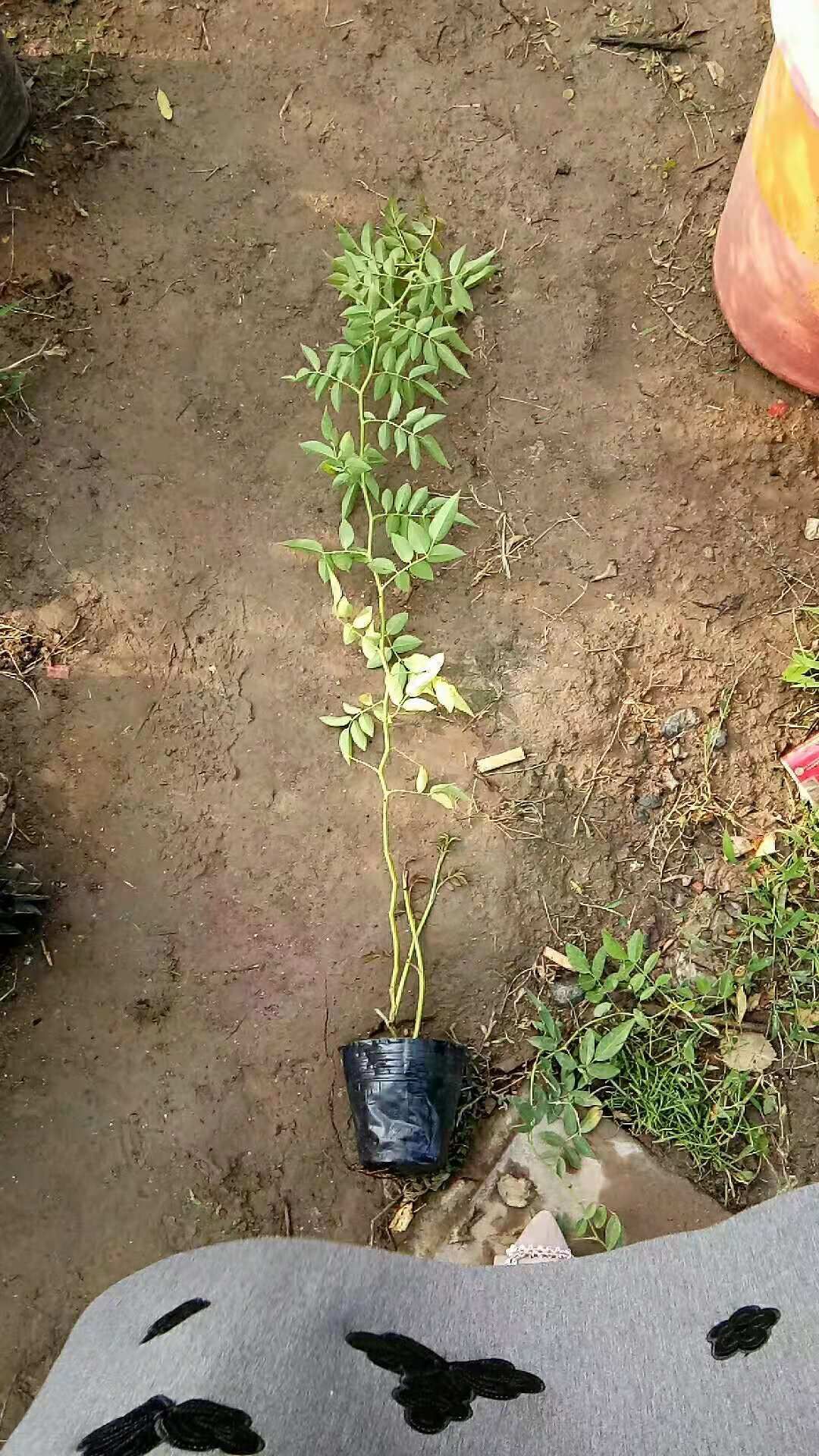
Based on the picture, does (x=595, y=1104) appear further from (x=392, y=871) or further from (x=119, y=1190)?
(x=119, y=1190)

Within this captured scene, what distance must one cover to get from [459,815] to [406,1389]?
1113mm

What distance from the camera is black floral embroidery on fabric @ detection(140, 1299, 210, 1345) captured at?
111cm

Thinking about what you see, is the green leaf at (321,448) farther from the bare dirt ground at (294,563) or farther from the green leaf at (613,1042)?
the green leaf at (613,1042)

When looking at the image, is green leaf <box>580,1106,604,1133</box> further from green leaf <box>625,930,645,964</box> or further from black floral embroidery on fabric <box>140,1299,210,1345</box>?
black floral embroidery on fabric <box>140,1299,210,1345</box>

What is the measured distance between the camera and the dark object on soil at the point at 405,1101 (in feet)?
5.85

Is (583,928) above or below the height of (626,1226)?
above

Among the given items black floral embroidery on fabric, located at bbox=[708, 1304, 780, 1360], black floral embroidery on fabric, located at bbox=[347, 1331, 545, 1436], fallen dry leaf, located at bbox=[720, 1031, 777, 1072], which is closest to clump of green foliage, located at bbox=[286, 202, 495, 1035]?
fallen dry leaf, located at bbox=[720, 1031, 777, 1072]

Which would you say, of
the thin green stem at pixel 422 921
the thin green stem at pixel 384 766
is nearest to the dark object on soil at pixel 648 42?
the thin green stem at pixel 384 766

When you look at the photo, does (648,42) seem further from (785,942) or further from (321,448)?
(785,942)

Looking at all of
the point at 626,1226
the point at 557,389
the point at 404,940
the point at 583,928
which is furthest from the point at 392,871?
the point at 557,389

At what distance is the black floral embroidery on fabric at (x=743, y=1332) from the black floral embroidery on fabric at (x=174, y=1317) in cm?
61

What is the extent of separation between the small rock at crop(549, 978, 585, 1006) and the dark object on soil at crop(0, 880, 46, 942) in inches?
44.1

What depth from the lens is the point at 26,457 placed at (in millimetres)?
2139

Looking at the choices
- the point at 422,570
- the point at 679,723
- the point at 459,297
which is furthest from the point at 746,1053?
the point at 459,297
